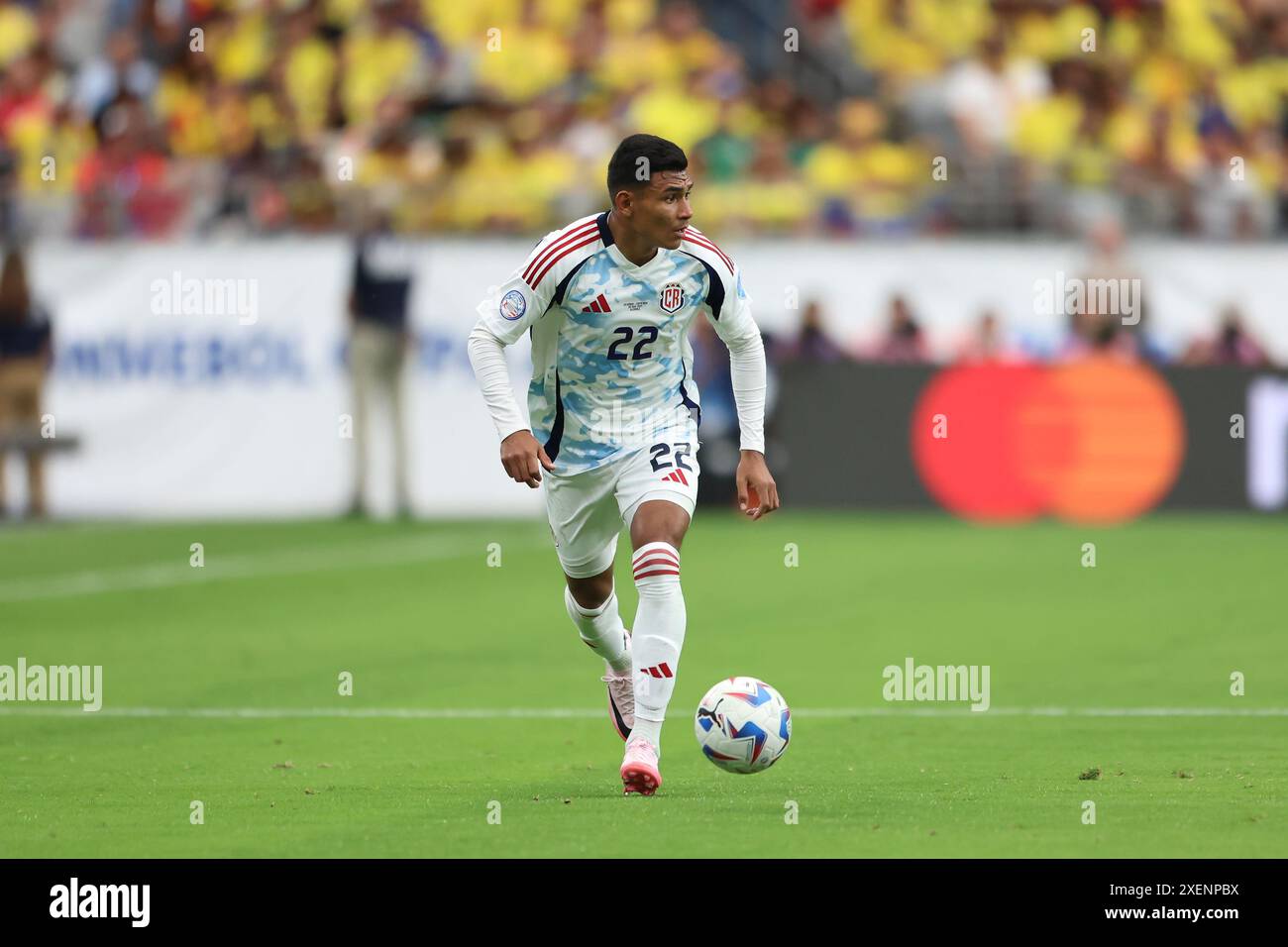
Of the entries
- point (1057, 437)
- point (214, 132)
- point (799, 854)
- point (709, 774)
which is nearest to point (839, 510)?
point (1057, 437)

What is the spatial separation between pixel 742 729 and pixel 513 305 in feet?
5.79

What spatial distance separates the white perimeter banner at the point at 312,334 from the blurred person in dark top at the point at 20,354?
38 cm

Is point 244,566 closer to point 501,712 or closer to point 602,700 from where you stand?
point 602,700

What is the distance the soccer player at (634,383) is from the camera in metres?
8.06

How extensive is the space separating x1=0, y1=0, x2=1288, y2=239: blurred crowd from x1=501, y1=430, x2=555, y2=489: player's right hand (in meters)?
15.1

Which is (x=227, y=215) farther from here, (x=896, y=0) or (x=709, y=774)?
(x=709, y=774)

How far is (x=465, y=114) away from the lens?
25.5 meters

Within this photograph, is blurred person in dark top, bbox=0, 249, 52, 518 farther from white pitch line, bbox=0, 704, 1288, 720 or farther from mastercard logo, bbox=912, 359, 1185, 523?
white pitch line, bbox=0, 704, 1288, 720

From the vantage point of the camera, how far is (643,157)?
8.01 metres

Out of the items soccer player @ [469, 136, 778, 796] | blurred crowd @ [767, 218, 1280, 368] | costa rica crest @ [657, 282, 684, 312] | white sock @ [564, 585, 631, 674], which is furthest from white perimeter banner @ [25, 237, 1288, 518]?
costa rica crest @ [657, 282, 684, 312]

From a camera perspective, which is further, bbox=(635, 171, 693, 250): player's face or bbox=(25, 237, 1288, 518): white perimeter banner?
bbox=(25, 237, 1288, 518): white perimeter banner

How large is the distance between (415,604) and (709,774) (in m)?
6.92

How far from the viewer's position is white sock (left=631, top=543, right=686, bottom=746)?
802 centimetres

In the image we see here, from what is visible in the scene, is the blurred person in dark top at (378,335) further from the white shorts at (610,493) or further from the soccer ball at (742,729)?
the soccer ball at (742,729)
